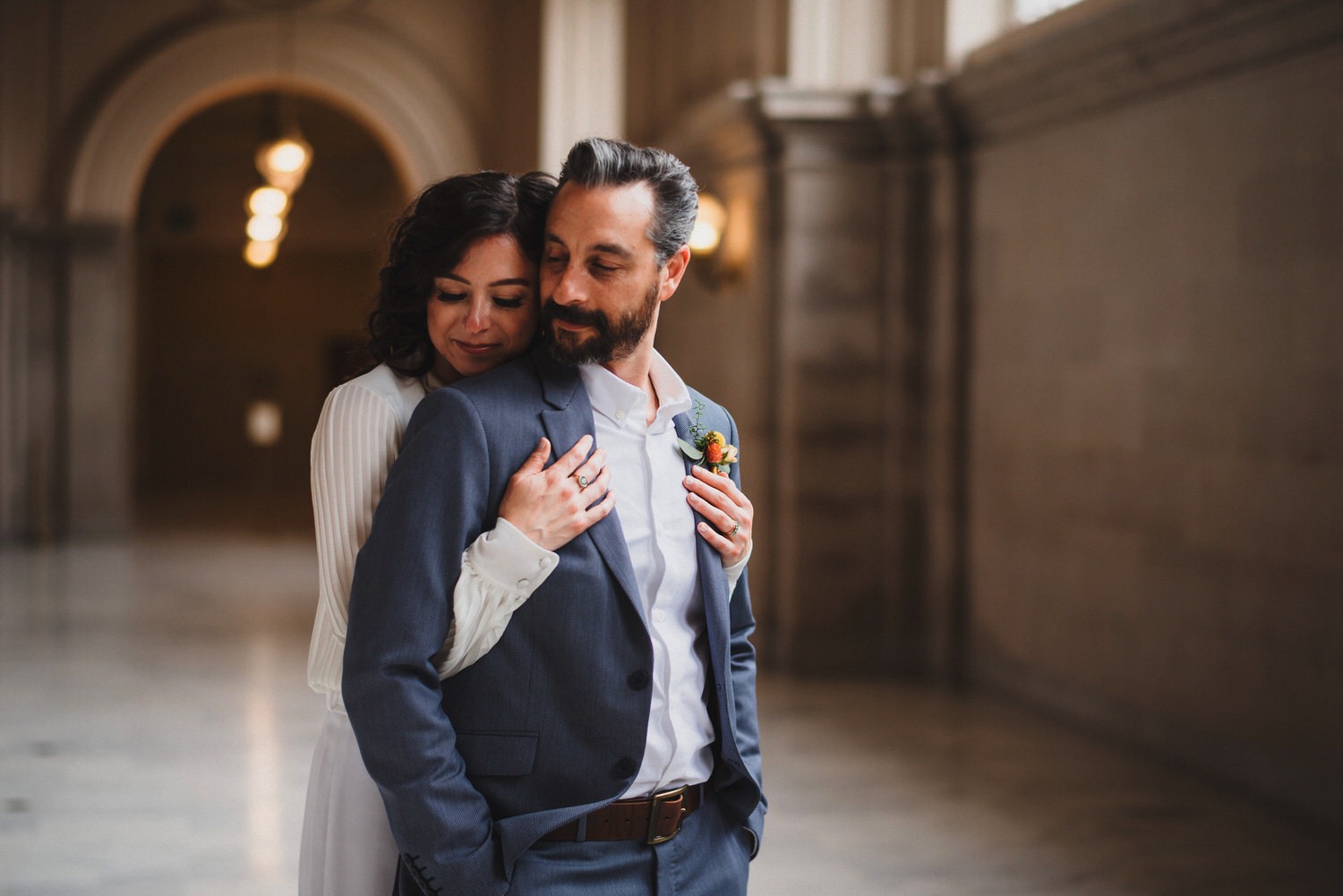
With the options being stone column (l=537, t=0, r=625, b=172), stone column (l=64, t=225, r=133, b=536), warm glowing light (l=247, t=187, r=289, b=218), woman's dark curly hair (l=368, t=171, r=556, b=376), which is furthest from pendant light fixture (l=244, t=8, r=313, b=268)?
woman's dark curly hair (l=368, t=171, r=556, b=376)

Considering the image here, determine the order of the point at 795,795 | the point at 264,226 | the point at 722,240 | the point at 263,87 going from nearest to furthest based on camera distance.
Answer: the point at 795,795 → the point at 722,240 → the point at 264,226 → the point at 263,87

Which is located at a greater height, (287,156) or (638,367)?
(287,156)

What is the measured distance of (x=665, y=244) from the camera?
2.51 meters

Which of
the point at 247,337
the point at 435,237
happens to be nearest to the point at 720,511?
the point at 435,237

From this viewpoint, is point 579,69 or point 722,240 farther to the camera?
point 579,69

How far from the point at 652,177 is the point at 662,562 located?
2.38ft

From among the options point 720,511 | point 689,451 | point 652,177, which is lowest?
point 720,511

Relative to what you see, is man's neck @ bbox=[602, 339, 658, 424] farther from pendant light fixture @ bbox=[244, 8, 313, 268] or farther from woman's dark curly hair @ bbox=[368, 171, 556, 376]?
pendant light fixture @ bbox=[244, 8, 313, 268]

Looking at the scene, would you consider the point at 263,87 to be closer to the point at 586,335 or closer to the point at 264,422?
the point at 264,422

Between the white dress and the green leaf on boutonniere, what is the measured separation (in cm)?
45

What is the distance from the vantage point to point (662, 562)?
8.36 ft

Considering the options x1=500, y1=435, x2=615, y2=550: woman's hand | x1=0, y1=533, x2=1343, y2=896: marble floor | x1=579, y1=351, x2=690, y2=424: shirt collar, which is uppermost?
x1=579, y1=351, x2=690, y2=424: shirt collar

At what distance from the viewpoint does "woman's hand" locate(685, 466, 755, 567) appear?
263 cm

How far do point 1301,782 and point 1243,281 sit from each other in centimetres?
230
